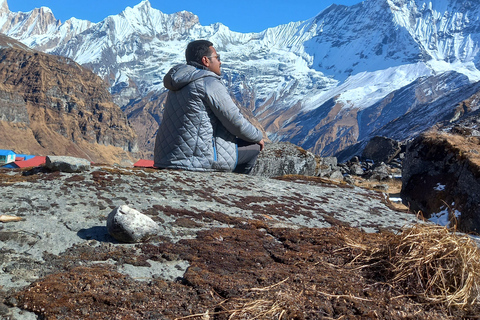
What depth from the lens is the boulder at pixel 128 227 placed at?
3648 mm

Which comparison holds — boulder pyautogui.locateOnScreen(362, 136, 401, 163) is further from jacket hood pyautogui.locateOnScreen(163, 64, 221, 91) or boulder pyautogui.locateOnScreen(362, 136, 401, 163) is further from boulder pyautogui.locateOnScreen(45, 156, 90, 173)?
boulder pyautogui.locateOnScreen(45, 156, 90, 173)

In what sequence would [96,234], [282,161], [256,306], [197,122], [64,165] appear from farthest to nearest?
[282,161] < [197,122] < [64,165] < [96,234] < [256,306]

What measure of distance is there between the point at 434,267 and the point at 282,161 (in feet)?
27.0

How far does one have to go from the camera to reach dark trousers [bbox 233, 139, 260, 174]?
7.98 metres

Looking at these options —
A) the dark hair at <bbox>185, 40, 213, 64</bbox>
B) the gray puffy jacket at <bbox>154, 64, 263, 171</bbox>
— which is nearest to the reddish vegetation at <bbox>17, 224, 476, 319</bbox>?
the gray puffy jacket at <bbox>154, 64, 263, 171</bbox>

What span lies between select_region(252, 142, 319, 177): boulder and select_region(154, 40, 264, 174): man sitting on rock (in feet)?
11.9

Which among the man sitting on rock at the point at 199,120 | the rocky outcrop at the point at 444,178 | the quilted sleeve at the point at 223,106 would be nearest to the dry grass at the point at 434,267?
the quilted sleeve at the point at 223,106

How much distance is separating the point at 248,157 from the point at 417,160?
6225 mm

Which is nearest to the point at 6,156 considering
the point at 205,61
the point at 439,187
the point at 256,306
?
the point at 205,61

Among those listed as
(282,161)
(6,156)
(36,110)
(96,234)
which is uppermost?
(36,110)

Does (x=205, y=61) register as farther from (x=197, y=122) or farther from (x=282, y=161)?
(x=282, y=161)

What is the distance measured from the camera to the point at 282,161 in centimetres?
1121

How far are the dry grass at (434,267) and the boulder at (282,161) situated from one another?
7554 millimetres

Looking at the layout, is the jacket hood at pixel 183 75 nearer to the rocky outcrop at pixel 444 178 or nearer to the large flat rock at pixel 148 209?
the large flat rock at pixel 148 209
